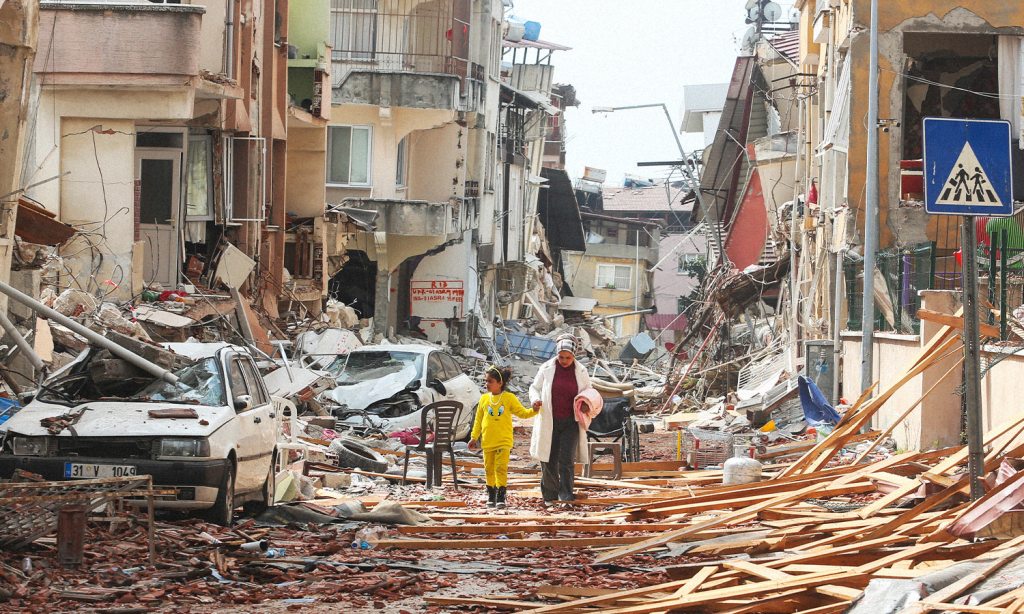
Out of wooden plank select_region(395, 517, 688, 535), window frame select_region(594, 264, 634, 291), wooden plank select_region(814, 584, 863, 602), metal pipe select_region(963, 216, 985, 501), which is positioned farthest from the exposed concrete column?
window frame select_region(594, 264, 634, 291)

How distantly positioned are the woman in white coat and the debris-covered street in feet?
0.14

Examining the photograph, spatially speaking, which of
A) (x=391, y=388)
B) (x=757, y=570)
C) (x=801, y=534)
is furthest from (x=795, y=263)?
(x=757, y=570)

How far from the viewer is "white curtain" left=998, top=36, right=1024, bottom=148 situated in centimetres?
2795

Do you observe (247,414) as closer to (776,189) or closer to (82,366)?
(82,366)

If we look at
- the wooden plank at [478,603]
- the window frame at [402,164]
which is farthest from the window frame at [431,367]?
the window frame at [402,164]

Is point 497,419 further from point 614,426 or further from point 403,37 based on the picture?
point 403,37

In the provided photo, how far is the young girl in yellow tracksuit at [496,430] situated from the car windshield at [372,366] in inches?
348

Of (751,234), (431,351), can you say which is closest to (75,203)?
(431,351)

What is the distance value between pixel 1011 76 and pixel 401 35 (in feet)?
72.0

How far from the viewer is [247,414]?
13219 millimetres

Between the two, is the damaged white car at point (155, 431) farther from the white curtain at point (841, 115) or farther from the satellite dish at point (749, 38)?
the satellite dish at point (749, 38)

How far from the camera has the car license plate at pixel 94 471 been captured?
38.0 ft

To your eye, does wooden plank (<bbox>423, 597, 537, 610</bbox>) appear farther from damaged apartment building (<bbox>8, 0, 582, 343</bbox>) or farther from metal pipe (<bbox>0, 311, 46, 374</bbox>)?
damaged apartment building (<bbox>8, 0, 582, 343</bbox>)

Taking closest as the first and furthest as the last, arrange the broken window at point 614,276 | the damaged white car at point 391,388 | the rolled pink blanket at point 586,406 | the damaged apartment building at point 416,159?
the rolled pink blanket at point 586,406, the damaged white car at point 391,388, the damaged apartment building at point 416,159, the broken window at point 614,276
